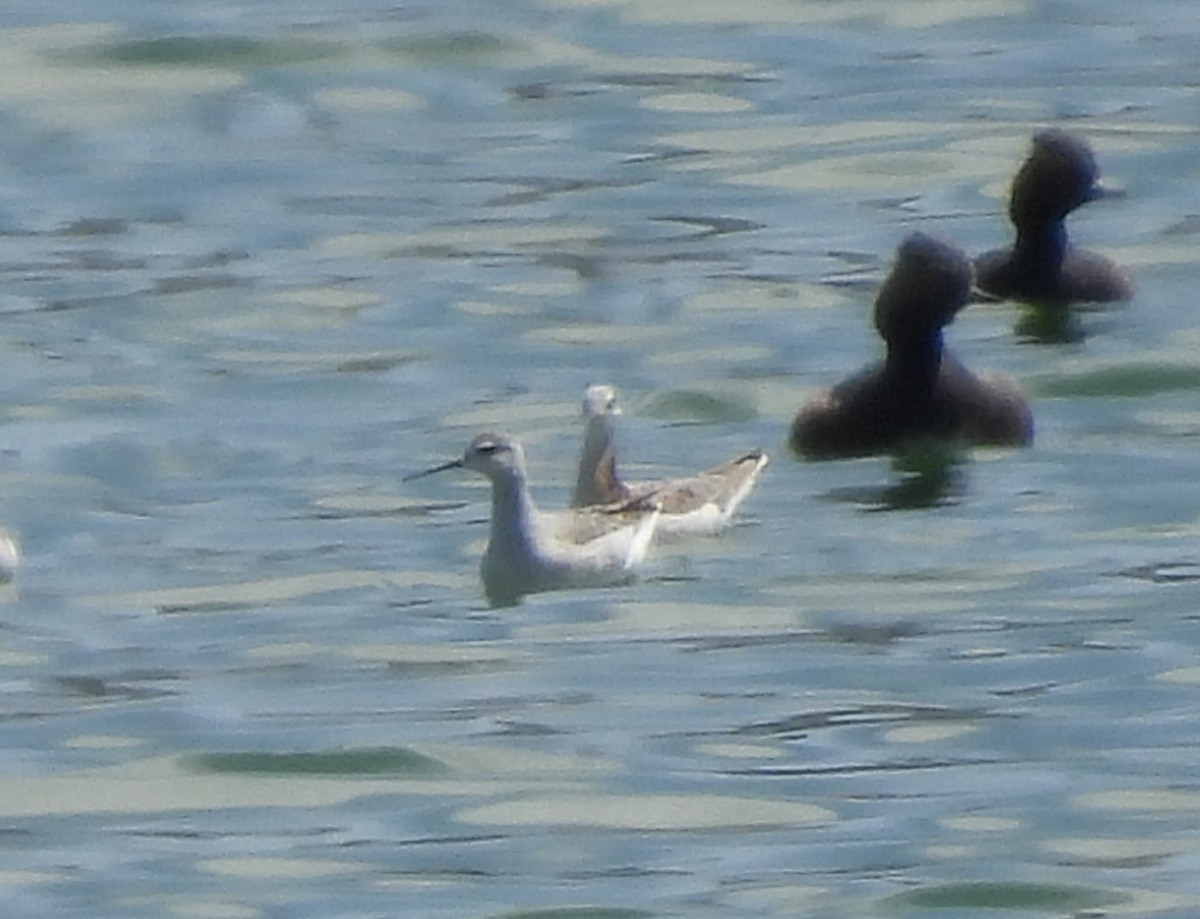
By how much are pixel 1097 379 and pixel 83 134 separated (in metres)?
7.41

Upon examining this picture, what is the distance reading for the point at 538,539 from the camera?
15891mm

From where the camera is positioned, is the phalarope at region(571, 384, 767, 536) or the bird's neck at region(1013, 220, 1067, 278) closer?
the phalarope at region(571, 384, 767, 536)

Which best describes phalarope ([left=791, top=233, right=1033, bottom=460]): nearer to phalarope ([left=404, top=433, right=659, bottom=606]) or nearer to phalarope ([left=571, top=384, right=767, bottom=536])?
phalarope ([left=571, top=384, right=767, bottom=536])

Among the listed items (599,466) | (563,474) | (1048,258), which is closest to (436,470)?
(599,466)

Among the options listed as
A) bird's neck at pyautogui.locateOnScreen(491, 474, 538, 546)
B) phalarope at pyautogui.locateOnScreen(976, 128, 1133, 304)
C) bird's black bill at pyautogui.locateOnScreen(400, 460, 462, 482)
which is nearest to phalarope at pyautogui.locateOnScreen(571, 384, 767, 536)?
bird's black bill at pyautogui.locateOnScreen(400, 460, 462, 482)

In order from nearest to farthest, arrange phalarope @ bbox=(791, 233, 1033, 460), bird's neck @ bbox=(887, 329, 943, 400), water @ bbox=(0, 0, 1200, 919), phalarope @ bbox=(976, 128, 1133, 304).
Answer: water @ bbox=(0, 0, 1200, 919) < phalarope @ bbox=(791, 233, 1033, 460) < bird's neck @ bbox=(887, 329, 943, 400) < phalarope @ bbox=(976, 128, 1133, 304)

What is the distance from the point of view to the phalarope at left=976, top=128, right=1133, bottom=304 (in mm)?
20344

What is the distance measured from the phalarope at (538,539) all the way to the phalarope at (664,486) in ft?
0.33

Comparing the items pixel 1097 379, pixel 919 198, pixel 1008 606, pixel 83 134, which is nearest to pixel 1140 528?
pixel 1008 606

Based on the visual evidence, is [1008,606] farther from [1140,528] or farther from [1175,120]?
[1175,120]

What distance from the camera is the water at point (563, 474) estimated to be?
13406 mm

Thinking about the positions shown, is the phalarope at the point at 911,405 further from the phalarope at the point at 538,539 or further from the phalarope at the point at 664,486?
the phalarope at the point at 538,539

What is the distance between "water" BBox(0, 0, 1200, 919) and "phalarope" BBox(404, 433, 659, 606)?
0.10m

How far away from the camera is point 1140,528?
16531mm
